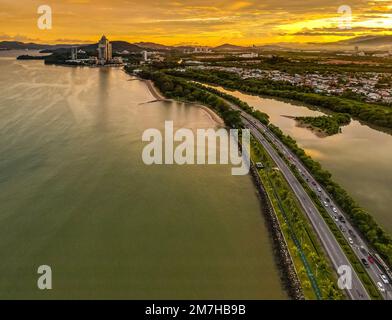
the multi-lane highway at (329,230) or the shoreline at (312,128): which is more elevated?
the shoreline at (312,128)

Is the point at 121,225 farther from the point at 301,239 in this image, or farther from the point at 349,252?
the point at 349,252

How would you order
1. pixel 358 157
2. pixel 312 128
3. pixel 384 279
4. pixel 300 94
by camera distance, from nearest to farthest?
pixel 384 279
pixel 358 157
pixel 312 128
pixel 300 94

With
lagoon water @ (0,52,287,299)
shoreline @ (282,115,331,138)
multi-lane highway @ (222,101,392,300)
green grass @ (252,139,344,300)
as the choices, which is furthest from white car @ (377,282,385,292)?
shoreline @ (282,115,331,138)

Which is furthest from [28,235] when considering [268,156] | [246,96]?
[246,96]

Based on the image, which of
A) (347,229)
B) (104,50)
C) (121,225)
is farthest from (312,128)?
(104,50)

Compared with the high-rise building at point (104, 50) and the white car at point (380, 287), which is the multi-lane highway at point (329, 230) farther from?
the high-rise building at point (104, 50)

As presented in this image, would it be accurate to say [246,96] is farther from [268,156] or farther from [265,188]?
[265,188]

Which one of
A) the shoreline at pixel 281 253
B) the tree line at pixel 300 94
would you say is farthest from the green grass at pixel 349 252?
the tree line at pixel 300 94
